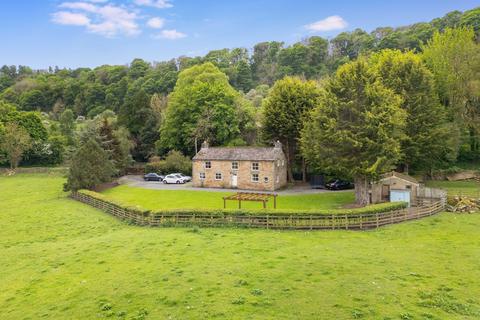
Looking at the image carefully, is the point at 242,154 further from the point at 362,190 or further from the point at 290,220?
the point at 290,220

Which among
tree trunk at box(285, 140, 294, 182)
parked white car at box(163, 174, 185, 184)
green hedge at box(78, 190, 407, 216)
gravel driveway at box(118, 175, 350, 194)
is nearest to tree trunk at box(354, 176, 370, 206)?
green hedge at box(78, 190, 407, 216)

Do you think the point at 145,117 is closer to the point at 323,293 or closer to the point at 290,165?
the point at 290,165

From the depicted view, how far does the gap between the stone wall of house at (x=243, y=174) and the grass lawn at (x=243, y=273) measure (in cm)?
2149

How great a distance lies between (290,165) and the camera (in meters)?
55.8

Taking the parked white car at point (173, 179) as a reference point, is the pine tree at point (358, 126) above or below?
above

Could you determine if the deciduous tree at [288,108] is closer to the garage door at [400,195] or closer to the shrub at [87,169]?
the garage door at [400,195]

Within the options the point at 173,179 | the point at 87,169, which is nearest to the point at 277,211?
the point at 87,169

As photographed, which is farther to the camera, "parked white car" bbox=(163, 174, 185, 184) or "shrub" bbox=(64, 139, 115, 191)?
"parked white car" bbox=(163, 174, 185, 184)

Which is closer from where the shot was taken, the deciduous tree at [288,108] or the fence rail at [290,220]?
the fence rail at [290,220]

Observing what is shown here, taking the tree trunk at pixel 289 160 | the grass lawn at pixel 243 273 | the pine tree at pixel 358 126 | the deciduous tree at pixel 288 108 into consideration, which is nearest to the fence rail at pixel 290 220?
the grass lawn at pixel 243 273

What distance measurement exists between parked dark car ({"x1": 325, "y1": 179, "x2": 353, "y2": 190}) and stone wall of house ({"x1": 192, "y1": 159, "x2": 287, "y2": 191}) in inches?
254

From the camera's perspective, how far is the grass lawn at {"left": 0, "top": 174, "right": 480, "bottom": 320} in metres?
14.0

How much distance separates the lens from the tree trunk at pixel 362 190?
37.1m

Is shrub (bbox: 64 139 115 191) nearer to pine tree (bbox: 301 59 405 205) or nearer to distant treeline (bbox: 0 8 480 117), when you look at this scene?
pine tree (bbox: 301 59 405 205)
